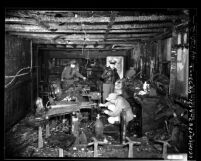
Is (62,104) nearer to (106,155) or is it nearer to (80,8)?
(106,155)

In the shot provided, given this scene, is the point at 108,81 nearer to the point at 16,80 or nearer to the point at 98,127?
the point at 16,80

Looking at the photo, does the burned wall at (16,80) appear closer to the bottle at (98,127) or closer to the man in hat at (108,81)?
the bottle at (98,127)

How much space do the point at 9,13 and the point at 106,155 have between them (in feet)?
16.0

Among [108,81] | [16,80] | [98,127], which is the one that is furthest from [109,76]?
[98,127]

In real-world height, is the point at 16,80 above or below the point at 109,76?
Result: below

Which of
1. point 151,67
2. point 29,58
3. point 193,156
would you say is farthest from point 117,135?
point 29,58

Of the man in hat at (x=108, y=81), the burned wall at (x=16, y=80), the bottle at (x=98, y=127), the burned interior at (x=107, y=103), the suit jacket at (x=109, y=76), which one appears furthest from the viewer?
the suit jacket at (x=109, y=76)

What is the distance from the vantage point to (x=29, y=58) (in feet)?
42.3

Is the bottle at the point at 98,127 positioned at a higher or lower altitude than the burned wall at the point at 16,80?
lower

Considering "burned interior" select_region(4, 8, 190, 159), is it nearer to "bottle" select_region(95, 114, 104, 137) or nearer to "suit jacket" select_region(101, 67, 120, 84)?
"bottle" select_region(95, 114, 104, 137)

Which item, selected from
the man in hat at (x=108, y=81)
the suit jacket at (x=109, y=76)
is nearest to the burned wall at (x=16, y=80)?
the man in hat at (x=108, y=81)

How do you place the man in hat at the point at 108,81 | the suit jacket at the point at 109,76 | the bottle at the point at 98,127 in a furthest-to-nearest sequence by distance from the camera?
the suit jacket at the point at 109,76
the man in hat at the point at 108,81
the bottle at the point at 98,127

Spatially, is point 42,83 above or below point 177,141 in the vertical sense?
above

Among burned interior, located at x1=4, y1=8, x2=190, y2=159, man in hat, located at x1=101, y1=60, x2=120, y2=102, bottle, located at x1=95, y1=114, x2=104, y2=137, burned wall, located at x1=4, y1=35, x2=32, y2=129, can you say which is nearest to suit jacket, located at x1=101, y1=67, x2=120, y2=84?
man in hat, located at x1=101, y1=60, x2=120, y2=102
